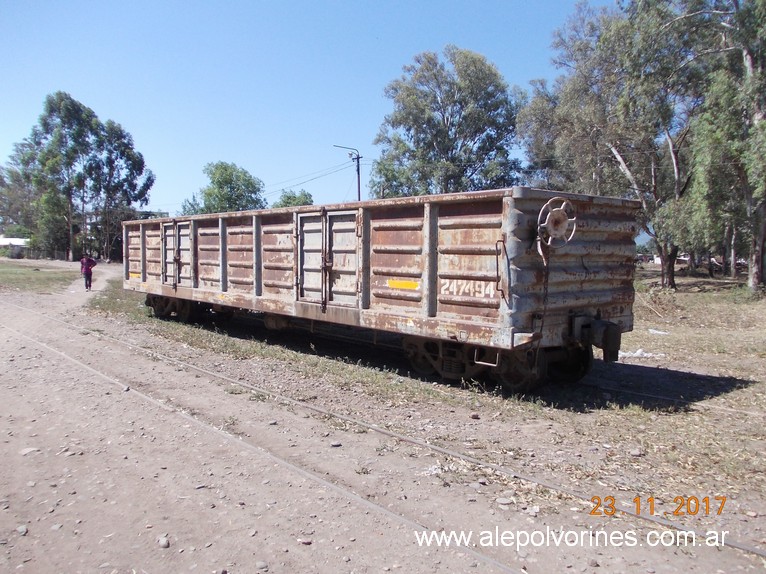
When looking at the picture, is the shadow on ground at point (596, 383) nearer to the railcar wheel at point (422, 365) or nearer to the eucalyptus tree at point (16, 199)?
the railcar wheel at point (422, 365)

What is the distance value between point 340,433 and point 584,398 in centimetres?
342

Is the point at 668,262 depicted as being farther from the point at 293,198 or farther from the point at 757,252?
the point at 293,198

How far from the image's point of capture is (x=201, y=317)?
1423cm

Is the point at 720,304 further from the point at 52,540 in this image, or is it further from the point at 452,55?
the point at 452,55

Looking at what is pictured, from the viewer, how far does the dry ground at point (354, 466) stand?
3.42 meters

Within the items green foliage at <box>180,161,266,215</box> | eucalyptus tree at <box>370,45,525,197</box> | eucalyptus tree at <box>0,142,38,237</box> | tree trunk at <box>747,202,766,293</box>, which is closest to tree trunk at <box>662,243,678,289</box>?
tree trunk at <box>747,202,766,293</box>

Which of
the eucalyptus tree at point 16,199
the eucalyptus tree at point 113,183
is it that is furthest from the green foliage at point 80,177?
the eucalyptus tree at point 16,199

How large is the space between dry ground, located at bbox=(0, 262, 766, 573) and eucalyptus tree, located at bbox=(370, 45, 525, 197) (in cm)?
3447

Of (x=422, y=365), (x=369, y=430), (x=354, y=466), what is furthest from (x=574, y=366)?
(x=354, y=466)

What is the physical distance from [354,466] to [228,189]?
176ft

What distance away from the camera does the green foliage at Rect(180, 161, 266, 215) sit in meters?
54.6

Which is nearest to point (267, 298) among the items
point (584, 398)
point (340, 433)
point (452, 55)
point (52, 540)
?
point (340, 433)

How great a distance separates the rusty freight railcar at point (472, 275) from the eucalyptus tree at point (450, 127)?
32.8 metres

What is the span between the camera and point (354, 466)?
4.75 meters
